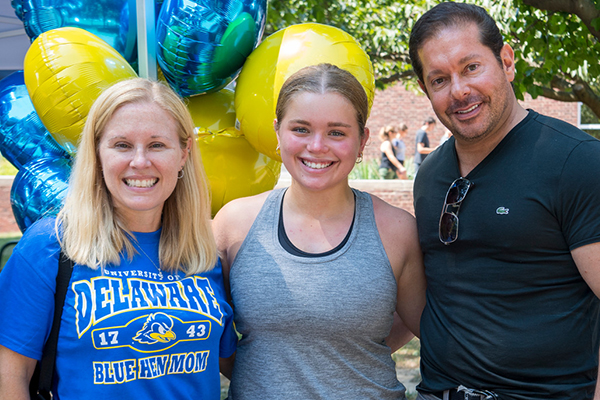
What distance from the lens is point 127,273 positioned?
1715 mm

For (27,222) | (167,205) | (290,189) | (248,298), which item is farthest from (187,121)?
(27,222)

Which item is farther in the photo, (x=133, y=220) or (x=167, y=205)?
(x=167, y=205)

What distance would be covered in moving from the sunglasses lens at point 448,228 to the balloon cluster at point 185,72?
0.60 m

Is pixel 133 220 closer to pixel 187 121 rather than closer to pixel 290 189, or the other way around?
pixel 187 121

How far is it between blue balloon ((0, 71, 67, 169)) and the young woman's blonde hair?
915mm

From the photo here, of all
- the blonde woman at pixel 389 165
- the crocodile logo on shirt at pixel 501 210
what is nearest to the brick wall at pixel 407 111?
the blonde woman at pixel 389 165

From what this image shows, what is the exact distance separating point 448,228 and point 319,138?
21.1 inches

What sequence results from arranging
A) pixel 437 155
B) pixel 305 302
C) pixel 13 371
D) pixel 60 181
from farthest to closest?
pixel 60 181, pixel 437 155, pixel 305 302, pixel 13 371

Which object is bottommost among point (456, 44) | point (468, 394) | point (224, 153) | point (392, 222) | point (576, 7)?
point (468, 394)

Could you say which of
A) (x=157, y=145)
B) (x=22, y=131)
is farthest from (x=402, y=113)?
(x=157, y=145)

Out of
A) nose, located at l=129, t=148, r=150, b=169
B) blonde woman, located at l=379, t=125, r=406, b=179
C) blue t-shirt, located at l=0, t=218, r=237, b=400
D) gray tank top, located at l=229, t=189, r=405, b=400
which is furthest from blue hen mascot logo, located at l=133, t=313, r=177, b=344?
blonde woman, located at l=379, t=125, r=406, b=179

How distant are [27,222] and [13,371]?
1.14 meters

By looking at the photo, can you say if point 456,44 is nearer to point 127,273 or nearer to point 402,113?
point 127,273

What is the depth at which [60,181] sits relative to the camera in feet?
7.93
